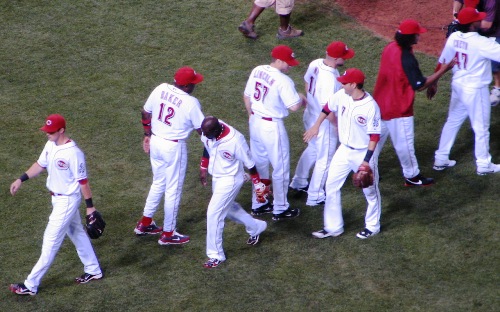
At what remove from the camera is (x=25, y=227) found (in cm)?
961

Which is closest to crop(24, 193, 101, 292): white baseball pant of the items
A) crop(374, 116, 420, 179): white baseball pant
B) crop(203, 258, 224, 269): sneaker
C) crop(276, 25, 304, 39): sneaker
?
crop(203, 258, 224, 269): sneaker

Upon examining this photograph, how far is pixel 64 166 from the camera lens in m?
8.21

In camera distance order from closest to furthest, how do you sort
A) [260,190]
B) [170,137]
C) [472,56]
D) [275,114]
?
1. [260,190]
2. [170,137]
3. [275,114]
4. [472,56]

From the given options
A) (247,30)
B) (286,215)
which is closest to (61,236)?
(286,215)

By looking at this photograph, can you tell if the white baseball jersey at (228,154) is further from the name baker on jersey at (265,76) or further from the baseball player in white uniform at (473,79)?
the baseball player in white uniform at (473,79)

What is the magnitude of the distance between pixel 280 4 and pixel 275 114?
3.61 meters

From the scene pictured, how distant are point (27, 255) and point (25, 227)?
21.1 inches

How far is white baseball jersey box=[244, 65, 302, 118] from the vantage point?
29.8ft

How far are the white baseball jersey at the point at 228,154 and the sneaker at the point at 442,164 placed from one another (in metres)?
2.63

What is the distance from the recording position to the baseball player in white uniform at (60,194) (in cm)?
821

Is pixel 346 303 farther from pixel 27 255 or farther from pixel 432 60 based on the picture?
pixel 432 60

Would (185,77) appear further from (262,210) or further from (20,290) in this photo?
(20,290)

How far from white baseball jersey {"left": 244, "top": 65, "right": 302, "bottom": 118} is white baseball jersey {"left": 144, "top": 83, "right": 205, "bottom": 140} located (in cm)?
68

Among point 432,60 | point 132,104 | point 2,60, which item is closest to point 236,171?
point 132,104
